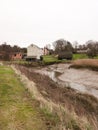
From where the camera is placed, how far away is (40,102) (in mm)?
9273

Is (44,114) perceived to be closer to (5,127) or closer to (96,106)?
(5,127)

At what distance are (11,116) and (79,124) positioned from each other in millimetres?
2303

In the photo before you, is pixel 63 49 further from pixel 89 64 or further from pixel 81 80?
pixel 81 80

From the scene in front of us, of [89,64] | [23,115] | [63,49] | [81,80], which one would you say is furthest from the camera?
[63,49]

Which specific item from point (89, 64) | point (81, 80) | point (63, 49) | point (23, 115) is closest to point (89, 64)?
point (89, 64)

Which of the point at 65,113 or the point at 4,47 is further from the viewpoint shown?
the point at 4,47

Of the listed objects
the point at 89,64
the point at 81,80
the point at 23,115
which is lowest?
the point at 81,80

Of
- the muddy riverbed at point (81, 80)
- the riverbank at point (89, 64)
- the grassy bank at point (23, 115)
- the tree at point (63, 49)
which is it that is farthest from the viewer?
the tree at point (63, 49)

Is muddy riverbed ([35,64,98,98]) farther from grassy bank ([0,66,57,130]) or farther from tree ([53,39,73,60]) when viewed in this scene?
tree ([53,39,73,60])

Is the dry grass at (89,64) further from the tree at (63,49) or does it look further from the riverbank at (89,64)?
the tree at (63,49)

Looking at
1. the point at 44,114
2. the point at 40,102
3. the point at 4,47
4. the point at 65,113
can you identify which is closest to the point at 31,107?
the point at 40,102

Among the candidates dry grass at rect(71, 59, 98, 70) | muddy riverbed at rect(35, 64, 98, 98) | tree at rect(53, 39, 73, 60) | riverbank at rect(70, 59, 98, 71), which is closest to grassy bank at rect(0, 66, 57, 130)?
muddy riverbed at rect(35, 64, 98, 98)

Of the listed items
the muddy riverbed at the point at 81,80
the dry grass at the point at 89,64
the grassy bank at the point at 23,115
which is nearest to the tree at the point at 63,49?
the dry grass at the point at 89,64

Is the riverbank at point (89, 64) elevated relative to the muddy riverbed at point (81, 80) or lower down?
elevated
